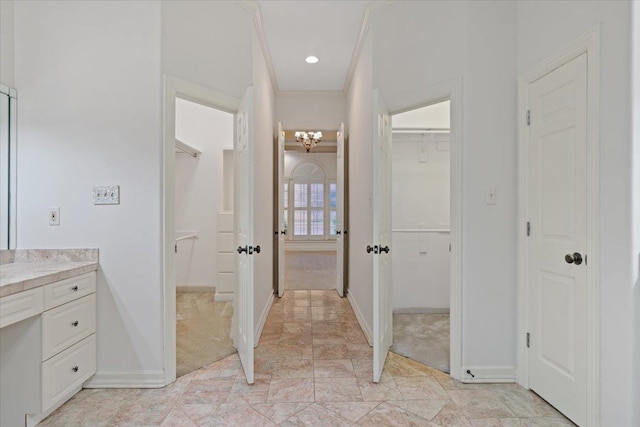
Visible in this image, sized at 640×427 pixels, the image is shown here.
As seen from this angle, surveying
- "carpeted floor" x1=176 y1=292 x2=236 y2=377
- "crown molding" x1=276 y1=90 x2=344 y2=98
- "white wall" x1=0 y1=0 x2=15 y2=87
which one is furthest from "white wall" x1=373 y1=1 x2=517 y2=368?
"white wall" x1=0 y1=0 x2=15 y2=87

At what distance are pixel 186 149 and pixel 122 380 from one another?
3.00m

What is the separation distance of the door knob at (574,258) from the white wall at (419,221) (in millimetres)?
1928

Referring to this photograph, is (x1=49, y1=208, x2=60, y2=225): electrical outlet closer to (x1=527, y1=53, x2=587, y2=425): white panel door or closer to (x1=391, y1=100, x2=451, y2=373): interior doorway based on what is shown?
(x1=391, y1=100, x2=451, y2=373): interior doorway

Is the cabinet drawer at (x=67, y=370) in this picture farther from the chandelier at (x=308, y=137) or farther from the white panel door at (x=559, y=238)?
the chandelier at (x=308, y=137)

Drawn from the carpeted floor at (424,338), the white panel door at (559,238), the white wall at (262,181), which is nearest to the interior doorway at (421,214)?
→ the carpeted floor at (424,338)

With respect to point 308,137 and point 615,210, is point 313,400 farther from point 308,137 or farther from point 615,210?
point 308,137

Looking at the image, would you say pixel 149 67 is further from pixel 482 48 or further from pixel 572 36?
pixel 572 36

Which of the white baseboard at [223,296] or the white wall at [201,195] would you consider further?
the white wall at [201,195]

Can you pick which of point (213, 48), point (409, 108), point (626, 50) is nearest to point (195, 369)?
point (213, 48)

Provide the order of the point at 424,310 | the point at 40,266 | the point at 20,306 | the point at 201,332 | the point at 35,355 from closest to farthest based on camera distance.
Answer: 1. the point at 20,306
2. the point at 35,355
3. the point at 40,266
4. the point at 201,332
5. the point at 424,310

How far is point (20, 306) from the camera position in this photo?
67.4 inches

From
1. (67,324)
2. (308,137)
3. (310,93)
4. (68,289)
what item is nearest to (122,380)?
(67,324)

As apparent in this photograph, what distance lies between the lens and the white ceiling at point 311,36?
2905 millimetres

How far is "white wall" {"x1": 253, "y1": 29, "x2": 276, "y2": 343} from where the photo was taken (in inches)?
129
